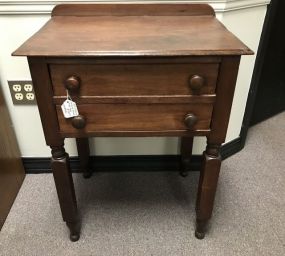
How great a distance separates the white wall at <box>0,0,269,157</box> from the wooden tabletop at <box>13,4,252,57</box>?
117 mm

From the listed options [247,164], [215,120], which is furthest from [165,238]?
[247,164]

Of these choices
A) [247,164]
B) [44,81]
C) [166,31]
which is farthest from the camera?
[247,164]

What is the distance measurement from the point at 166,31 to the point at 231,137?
81 cm

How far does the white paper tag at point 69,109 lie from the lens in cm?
74

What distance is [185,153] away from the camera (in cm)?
129

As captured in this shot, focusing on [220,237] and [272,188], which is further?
[272,188]

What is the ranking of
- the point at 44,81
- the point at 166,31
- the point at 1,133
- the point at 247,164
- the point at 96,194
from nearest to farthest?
the point at 44,81 < the point at 166,31 < the point at 1,133 < the point at 96,194 < the point at 247,164

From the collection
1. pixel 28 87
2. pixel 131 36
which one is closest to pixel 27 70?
pixel 28 87

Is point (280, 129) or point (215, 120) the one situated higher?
point (215, 120)

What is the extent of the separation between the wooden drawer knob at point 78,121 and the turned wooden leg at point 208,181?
0.37m

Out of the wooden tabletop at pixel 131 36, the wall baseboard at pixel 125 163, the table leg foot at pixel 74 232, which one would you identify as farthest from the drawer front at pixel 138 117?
the wall baseboard at pixel 125 163

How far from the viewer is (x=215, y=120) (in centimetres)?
78

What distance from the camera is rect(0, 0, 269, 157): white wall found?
40.8 inches

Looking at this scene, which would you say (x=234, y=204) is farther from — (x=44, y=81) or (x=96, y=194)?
(x=44, y=81)
